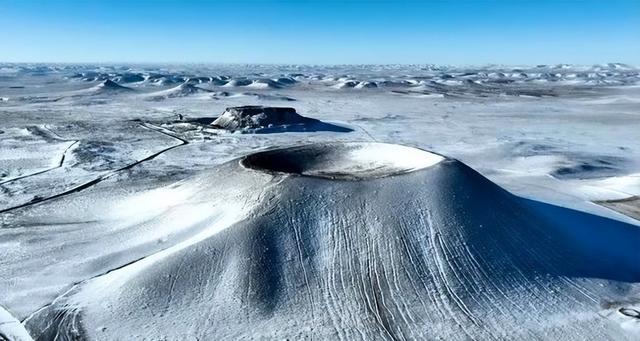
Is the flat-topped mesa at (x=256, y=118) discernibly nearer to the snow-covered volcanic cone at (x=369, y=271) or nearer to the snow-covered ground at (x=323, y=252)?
the snow-covered ground at (x=323, y=252)

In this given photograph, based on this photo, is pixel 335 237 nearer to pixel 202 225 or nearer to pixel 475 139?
pixel 202 225

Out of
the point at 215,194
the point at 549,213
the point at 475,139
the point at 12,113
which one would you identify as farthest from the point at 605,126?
the point at 12,113

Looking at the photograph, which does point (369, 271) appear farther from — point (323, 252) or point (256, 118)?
point (256, 118)

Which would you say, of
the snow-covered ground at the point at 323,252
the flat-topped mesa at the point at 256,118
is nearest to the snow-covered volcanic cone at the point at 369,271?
the snow-covered ground at the point at 323,252

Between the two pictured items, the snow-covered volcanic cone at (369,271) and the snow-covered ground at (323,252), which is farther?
the snow-covered ground at (323,252)

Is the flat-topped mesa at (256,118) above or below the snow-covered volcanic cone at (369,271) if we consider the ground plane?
below

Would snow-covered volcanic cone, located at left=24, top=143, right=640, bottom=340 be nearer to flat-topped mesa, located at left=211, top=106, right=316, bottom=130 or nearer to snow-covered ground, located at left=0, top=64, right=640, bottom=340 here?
snow-covered ground, located at left=0, top=64, right=640, bottom=340
